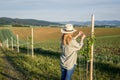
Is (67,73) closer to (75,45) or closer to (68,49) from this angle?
(68,49)

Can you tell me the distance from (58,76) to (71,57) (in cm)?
545

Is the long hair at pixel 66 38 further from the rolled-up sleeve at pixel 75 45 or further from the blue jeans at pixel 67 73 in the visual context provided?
the blue jeans at pixel 67 73

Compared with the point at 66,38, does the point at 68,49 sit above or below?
below

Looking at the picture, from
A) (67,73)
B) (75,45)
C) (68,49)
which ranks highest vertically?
(75,45)

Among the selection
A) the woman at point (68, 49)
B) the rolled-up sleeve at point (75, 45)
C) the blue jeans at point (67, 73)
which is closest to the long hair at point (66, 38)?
the woman at point (68, 49)

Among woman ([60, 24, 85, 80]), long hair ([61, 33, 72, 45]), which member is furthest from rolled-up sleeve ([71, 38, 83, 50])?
long hair ([61, 33, 72, 45])

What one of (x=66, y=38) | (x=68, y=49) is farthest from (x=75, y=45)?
(x=66, y=38)

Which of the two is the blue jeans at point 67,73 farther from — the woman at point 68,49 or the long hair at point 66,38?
the long hair at point 66,38

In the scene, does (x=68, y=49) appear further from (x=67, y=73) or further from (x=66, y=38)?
(x=67, y=73)

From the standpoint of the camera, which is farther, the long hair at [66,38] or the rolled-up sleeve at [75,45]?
the rolled-up sleeve at [75,45]

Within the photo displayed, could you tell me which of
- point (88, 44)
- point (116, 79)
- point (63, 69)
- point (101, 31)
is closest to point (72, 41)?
point (63, 69)

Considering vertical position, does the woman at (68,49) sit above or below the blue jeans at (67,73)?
above

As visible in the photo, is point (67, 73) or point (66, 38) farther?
point (67, 73)

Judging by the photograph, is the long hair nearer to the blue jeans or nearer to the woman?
the woman
